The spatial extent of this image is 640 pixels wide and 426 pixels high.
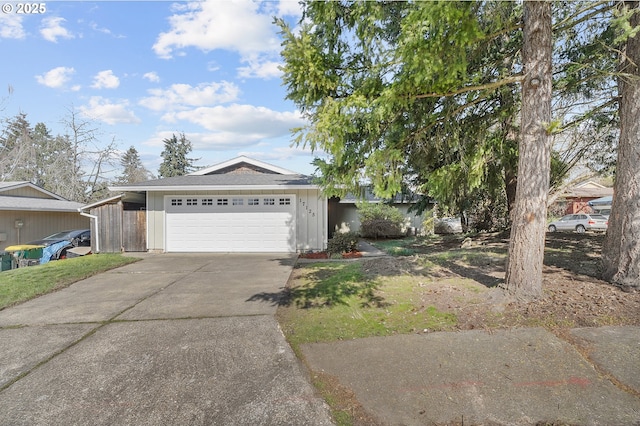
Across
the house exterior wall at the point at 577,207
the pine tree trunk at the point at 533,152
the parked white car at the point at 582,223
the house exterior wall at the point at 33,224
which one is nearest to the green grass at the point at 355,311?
the pine tree trunk at the point at 533,152

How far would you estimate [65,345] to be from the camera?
3691 mm

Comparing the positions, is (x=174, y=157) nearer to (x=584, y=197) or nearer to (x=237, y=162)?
(x=237, y=162)

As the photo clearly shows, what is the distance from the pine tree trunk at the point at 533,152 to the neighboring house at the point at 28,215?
18500 millimetres

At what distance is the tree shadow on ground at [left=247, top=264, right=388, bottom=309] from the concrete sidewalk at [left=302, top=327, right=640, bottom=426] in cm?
141

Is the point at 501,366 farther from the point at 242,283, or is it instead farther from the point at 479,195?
the point at 479,195

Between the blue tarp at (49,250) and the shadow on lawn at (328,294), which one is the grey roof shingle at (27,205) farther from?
the shadow on lawn at (328,294)

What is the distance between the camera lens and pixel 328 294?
18.1ft

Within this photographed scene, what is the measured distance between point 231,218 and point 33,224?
41.1ft

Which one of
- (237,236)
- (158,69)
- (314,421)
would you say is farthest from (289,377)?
(158,69)

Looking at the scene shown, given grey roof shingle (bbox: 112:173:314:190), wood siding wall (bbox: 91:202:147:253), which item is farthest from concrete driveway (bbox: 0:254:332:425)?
wood siding wall (bbox: 91:202:147:253)

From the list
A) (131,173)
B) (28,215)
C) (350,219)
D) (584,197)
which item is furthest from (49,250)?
(584,197)

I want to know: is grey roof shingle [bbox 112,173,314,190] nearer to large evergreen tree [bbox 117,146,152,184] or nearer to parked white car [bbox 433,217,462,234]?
parked white car [bbox 433,217,462,234]

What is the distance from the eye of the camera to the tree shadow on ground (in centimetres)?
507

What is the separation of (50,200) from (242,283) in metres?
18.7
